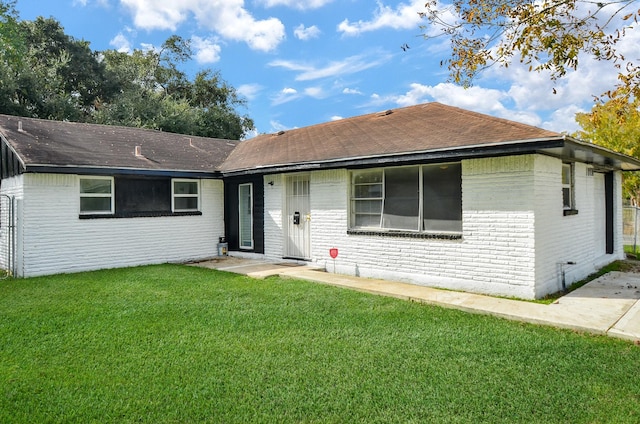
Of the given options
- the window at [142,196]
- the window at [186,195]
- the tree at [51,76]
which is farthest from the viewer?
the tree at [51,76]

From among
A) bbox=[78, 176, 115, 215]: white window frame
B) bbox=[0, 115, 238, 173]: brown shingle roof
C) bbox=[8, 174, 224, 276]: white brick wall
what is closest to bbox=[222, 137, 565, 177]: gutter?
bbox=[0, 115, 238, 173]: brown shingle roof

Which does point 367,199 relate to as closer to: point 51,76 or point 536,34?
point 536,34

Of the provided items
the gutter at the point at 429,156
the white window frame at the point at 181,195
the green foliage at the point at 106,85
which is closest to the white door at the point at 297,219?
the gutter at the point at 429,156

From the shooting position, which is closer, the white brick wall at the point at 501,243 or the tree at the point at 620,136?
the white brick wall at the point at 501,243

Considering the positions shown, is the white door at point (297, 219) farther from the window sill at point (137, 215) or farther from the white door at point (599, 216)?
the white door at point (599, 216)

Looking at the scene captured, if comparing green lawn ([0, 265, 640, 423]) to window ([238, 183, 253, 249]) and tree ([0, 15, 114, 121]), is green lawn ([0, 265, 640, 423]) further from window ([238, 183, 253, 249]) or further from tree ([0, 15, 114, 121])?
tree ([0, 15, 114, 121])

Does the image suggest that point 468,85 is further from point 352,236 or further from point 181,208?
point 181,208

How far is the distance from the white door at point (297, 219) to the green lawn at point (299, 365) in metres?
4.13

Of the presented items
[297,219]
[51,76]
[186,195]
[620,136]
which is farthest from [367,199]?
[51,76]

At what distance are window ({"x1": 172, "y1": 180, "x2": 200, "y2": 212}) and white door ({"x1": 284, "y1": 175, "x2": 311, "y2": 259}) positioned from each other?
10.9 ft

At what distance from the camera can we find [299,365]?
14.3 ft

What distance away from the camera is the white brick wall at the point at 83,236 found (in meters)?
9.87

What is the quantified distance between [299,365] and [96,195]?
896 cm

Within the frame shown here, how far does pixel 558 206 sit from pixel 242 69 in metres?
15.3
